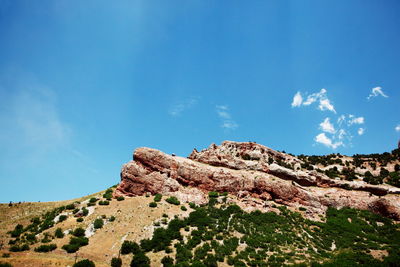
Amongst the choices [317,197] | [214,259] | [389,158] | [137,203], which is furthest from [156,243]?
[389,158]

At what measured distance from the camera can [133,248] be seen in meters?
25.5

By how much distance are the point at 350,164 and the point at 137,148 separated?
74.9 m

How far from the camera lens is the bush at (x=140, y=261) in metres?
22.7

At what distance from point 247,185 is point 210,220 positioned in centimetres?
1326

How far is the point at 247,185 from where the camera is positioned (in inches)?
1736

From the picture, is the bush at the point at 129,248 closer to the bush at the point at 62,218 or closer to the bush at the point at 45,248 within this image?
the bush at the point at 45,248

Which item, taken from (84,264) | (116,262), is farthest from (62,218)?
(116,262)

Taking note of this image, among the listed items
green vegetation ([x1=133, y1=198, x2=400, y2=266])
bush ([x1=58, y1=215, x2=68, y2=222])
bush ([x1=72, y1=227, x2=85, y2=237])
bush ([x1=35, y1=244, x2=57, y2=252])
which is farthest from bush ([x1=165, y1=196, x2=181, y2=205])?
bush ([x1=35, y1=244, x2=57, y2=252])

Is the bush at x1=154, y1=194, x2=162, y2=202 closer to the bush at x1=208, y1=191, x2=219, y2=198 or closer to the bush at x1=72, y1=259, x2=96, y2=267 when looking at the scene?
the bush at x1=208, y1=191, x2=219, y2=198

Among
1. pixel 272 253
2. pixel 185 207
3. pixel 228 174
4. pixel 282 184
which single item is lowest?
pixel 272 253

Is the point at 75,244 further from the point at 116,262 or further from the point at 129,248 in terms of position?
the point at 116,262

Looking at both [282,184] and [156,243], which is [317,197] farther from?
[156,243]

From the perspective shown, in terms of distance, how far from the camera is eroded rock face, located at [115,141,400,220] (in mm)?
40656

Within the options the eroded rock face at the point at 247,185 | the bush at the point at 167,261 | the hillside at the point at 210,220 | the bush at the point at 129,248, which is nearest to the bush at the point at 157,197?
the hillside at the point at 210,220
